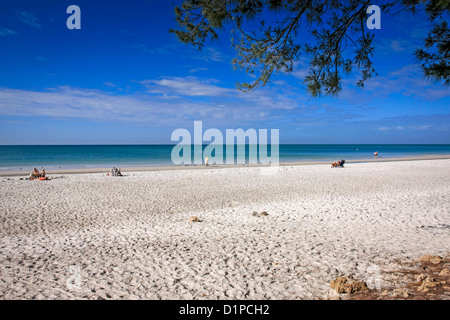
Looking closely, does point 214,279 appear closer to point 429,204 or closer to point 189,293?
point 189,293

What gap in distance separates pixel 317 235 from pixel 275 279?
257 centimetres

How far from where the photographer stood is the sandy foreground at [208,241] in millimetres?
4121

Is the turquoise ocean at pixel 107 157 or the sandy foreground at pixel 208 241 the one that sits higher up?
the turquoise ocean at pixel 107 157

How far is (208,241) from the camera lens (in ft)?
20.0

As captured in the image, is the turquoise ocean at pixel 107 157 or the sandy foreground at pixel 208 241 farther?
the turquoise ocean at pixel 107 157

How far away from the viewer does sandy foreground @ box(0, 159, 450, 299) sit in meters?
4.12

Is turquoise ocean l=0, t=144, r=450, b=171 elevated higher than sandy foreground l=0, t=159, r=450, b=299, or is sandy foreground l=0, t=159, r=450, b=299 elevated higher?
turquoise ocean l=0, t=144, r=450, b=171

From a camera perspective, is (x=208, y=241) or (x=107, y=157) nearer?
(x=208, y=241)

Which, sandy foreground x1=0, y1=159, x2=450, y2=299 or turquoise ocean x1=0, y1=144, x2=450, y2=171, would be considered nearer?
sandy foreground x1=0, y1=159, x2=450, y2=299

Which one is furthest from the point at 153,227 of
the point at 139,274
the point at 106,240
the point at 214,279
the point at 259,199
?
the point at 259,199

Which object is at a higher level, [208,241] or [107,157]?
[107,157]

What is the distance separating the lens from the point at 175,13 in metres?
4.30
